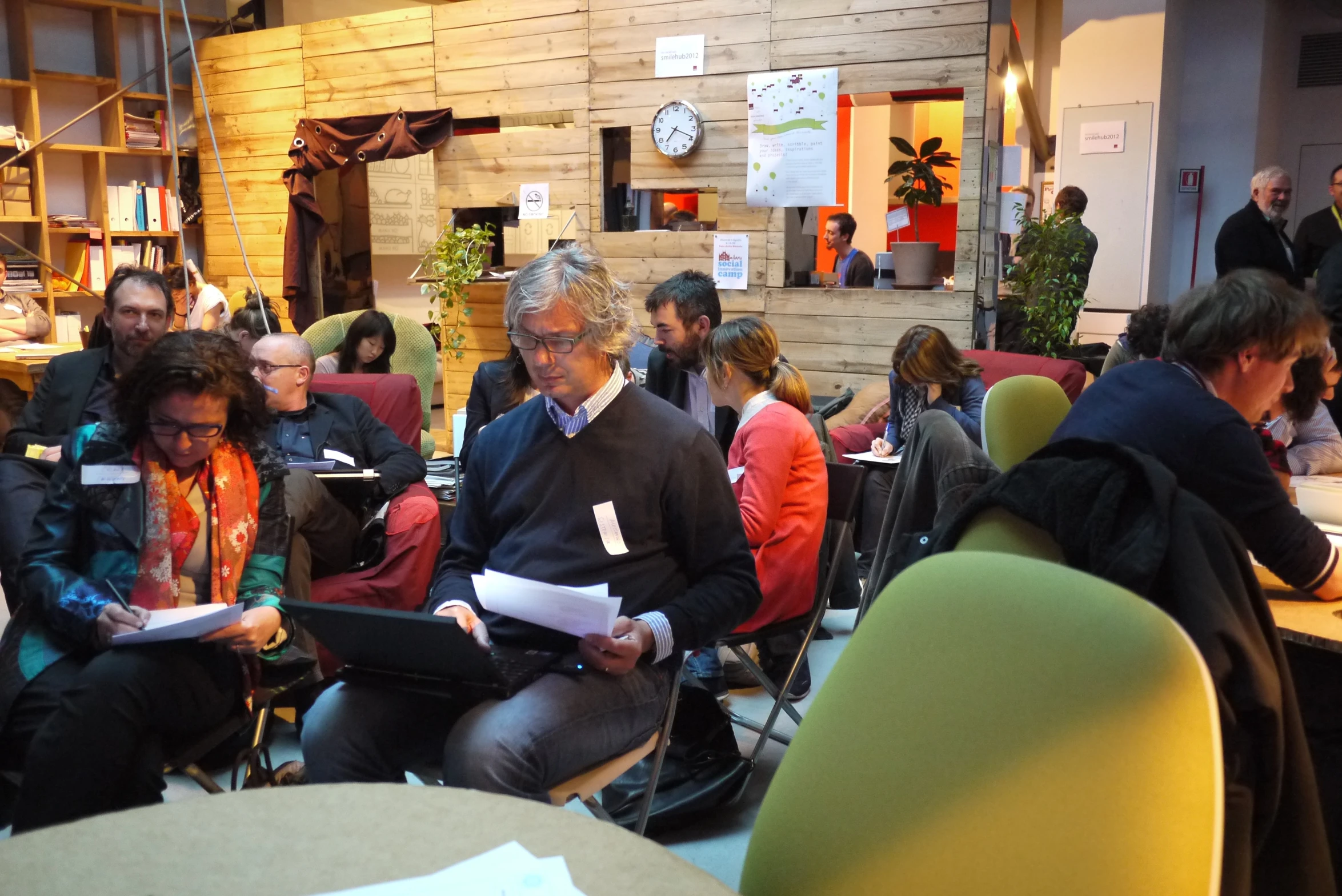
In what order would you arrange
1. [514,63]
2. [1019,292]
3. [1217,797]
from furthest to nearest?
[514,63] < [1019,292] < [1217,797]

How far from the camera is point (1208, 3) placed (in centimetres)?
867

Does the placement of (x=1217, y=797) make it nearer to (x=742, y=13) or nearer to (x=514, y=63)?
(x=742, y=13)

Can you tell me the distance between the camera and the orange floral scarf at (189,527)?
2184 mm

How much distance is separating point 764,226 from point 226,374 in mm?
4572

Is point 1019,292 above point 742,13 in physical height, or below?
below

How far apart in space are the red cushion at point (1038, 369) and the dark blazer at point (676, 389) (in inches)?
67.3

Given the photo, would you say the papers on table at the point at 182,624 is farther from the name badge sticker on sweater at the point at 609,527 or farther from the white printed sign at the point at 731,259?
the white printed sign at the point at 731,259

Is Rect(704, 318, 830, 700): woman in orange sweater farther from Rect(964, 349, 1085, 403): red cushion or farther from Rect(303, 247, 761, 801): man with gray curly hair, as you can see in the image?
Rect(964, 349, 1085, 403): red cushion

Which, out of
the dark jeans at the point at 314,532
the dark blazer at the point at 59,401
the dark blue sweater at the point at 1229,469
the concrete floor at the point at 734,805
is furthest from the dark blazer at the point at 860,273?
the dark blue sweater at the point at 1229,469

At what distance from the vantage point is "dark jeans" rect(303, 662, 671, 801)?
1.72 meters

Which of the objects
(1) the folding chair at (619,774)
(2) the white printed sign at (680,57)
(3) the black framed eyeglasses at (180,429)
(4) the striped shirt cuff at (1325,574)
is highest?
(2) the white printed sign at (680,57)

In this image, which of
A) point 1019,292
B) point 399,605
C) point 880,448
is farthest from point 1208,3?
point 399,605

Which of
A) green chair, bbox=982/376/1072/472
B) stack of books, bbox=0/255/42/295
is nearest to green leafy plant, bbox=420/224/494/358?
stack of books, bbox=0/255/42/295

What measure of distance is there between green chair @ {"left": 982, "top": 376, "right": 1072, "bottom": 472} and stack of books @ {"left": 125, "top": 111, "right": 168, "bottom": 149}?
7776 millimetres
